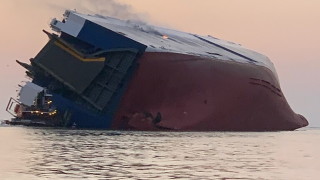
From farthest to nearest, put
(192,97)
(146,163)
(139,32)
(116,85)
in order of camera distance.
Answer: (139,32), (192,97), (116,85), (146,163)

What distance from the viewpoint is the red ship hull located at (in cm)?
7312

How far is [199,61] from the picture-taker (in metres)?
81.4

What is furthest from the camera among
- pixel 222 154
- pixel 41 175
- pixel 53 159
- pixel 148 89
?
pixel 148 89

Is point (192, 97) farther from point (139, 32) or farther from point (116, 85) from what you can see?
point (139, 32)

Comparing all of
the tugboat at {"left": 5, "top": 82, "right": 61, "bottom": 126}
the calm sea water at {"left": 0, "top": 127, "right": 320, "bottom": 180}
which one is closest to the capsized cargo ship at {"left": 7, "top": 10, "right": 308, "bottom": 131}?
the tugboat at {"left": 5, "top": 82, "right": 61, "bottom": 126}

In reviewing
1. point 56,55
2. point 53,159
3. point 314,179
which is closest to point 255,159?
point 314,179

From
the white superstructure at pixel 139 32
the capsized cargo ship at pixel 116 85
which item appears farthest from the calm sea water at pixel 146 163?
the white superstructure at pixel 139 32

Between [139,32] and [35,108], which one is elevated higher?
[139,32]

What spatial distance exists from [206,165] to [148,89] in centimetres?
4013

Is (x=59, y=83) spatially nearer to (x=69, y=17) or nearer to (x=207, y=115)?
(x=69, y=17)

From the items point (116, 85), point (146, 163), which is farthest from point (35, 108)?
point (146, 163)

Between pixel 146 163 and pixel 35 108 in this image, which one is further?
pixel 35 108

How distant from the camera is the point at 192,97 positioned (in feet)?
253

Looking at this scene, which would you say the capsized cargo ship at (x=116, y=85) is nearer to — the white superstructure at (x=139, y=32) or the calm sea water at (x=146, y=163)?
the white superstructure at (x=139, y=32)
